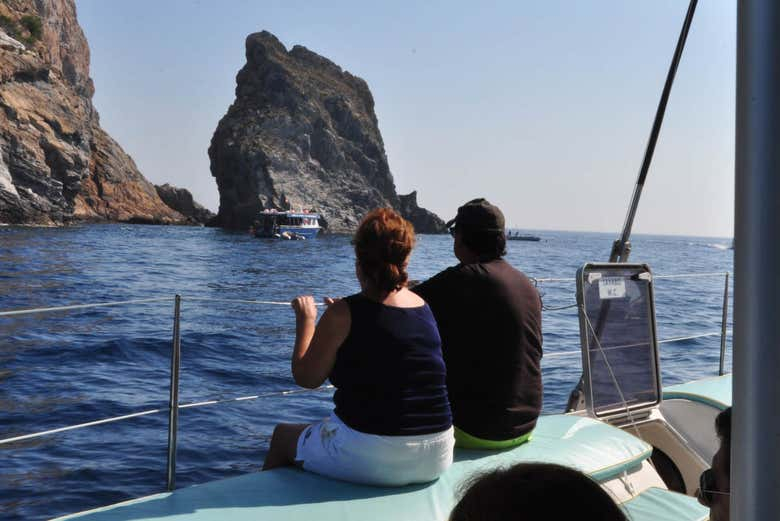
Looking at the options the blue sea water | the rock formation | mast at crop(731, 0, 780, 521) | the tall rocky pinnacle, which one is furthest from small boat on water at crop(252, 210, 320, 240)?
mast at crop(731, 0, 780, 521)

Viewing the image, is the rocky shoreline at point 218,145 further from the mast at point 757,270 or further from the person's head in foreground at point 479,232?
the mast at point 757,270

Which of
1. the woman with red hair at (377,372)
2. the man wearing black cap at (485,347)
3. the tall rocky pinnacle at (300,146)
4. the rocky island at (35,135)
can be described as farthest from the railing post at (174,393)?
the tall rocky pinnacle at (300,146)

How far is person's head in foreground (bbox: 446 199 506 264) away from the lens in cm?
306

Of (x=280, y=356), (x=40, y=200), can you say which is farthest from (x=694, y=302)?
(x=40, y=200)

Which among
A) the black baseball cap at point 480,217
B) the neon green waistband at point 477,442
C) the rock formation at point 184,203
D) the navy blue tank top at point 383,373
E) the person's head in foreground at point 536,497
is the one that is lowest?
the neon green waistband at point 477,442

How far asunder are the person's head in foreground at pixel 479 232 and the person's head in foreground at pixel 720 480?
1.60m

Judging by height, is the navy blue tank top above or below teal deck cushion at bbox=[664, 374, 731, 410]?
above

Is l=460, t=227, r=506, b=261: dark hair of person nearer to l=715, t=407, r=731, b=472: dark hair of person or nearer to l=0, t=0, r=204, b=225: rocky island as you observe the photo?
l=715, t=407, r=731, b=472: dark hair of person

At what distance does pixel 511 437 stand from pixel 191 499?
3.99 ft

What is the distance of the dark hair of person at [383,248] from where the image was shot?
2516 millimetres

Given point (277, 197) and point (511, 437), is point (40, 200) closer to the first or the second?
point (277, 197)

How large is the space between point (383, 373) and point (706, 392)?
7.63 ft

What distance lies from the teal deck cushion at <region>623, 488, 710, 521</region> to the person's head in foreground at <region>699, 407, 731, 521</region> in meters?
1.40

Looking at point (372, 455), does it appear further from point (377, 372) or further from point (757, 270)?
point (757, 270)
